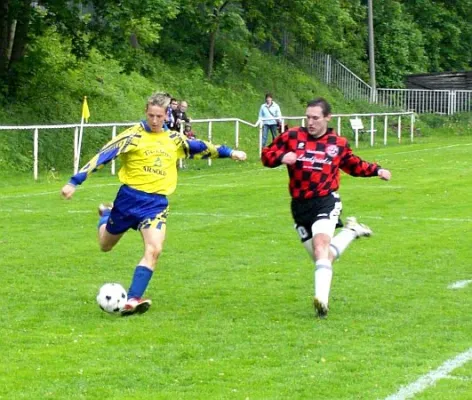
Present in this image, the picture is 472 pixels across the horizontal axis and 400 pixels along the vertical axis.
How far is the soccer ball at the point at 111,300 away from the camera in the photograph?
9.85 m

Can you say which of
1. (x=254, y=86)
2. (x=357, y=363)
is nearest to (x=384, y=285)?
(x=357, y=363)

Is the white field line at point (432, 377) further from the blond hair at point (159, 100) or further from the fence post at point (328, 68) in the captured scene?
the fence post at point (328, 68)

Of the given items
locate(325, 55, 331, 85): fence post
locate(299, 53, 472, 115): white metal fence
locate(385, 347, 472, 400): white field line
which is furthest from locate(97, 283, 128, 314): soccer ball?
locate(325, 55, 331, 85): fence post

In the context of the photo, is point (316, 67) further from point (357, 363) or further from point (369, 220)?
point (357, 363)

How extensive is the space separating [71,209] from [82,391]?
38.9ft

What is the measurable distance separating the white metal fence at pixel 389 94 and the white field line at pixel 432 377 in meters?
44.2

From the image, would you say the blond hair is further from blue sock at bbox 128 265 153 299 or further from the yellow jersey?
blue sock at bbox 128 265 153 299

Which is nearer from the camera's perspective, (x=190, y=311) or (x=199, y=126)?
(x=190, y=311)

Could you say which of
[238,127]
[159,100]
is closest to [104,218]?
[159,100]

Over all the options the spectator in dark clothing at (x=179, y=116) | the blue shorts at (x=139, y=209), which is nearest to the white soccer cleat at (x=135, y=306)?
the blue shorts at (x=139, y=209)

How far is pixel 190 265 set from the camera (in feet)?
42.8

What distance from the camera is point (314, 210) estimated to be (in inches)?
397

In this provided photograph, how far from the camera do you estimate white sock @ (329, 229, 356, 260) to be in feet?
34.1

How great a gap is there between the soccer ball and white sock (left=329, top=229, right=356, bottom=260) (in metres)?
1.84
